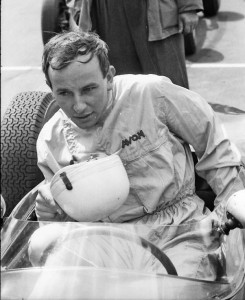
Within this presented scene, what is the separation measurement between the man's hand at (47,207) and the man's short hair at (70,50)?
374mm

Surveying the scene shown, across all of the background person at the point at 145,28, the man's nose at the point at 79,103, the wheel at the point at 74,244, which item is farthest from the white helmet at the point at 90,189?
the background person at the point at 145,28

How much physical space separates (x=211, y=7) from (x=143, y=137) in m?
4.08

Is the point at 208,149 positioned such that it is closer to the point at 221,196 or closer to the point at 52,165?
the point at 221,196

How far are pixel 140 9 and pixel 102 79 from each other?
1293 millimetres

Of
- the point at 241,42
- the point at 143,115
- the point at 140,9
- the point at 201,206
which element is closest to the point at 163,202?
the point at 201,206

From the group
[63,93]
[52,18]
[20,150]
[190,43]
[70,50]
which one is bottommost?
[190,43]

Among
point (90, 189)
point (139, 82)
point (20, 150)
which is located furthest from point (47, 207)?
point (20, 150)

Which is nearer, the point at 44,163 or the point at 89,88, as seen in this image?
the point at 89,88

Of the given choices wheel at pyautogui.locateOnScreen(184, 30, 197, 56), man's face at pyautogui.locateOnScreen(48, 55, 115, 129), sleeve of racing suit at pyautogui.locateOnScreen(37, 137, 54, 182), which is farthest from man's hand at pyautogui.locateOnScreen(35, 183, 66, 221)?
wheel at pyautogui.locateOnScreen(184, 30, 197, 56)

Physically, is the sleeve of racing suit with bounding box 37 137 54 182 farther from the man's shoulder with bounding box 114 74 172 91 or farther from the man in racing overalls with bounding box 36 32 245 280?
the man's shoulder with bounding box 114 74 172 91

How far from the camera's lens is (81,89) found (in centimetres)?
219

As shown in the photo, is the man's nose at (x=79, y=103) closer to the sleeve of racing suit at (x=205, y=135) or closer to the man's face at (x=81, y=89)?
the man's face at (x=81, y=89)

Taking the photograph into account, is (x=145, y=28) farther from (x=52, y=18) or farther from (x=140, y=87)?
(x=52, y=18)

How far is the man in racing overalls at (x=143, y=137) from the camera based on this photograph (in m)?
2.22
